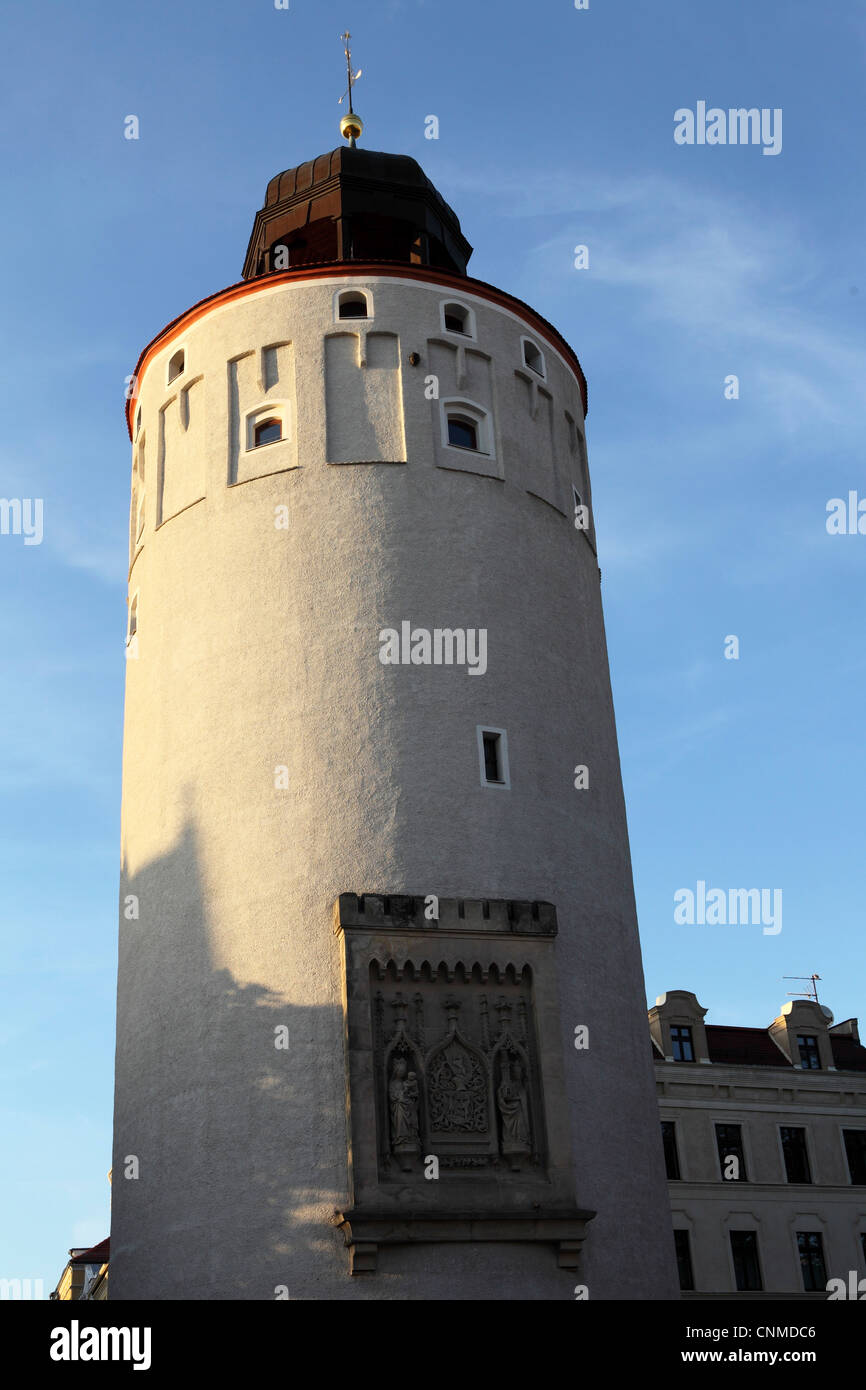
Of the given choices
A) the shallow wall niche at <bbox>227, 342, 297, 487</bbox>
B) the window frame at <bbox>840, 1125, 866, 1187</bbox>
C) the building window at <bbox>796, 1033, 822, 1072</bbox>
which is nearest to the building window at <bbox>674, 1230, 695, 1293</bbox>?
the window frame at <bbox>840, 1125, 866, 1187</bbox>

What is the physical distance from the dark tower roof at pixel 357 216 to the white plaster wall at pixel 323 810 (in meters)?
3.67

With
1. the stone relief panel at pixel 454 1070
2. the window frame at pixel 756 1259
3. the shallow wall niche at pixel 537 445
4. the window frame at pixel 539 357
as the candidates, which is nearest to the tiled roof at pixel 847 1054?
the window frame at pixel 756 1259

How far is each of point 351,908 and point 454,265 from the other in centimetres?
1464

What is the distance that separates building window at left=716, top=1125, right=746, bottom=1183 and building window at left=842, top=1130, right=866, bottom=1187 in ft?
10.8

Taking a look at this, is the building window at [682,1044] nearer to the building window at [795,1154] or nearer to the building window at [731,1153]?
the building window at [731,1153]

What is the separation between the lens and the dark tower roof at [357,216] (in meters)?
30.0

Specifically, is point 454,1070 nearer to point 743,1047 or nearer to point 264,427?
point 264,427

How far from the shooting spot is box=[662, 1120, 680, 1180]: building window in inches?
1592

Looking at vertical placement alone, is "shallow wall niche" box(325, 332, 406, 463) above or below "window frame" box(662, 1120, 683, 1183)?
above

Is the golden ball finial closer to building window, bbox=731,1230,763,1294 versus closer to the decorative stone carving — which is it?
the decorative stone carving

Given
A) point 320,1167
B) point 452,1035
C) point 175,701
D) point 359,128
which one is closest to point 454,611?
point 175,701

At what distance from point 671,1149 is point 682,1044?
3065mm

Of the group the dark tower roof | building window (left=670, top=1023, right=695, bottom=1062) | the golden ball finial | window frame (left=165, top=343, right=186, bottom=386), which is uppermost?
the golden ball finial

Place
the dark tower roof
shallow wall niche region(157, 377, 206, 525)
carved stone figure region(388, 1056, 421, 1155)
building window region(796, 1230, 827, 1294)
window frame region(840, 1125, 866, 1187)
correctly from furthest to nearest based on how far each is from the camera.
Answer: window frame region(840, 1125, 866, 1187)
building window region(796, 1230, 827, 1294)
the dark tower roof
shallow wall niche region(157, 377, 206, 525)
carved stone figure region(388, 1056, 421, 1155)
